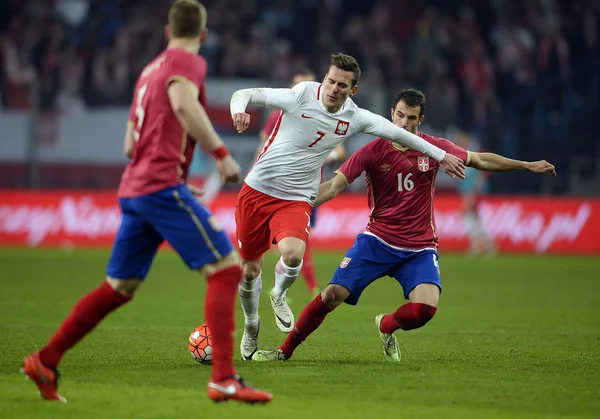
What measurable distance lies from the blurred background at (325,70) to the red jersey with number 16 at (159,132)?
13776 mm

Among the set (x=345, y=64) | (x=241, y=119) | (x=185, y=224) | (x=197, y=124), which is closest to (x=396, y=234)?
(x=345, y=64)

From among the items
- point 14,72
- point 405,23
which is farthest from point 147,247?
point 405,23

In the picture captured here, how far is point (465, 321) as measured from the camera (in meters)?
10.8

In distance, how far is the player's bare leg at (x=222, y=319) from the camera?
561 centimetres

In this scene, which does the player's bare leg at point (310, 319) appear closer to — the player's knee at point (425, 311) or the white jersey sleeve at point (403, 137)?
the player's knee at point (425, 311)

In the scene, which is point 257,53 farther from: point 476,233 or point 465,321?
point 465,321

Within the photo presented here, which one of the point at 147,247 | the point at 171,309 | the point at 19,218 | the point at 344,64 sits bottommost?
the point at 19,218

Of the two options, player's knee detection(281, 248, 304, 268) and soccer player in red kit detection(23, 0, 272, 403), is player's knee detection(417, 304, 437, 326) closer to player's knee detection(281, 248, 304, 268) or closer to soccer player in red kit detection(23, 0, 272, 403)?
player's knee detection(281, 248, 304, 268)

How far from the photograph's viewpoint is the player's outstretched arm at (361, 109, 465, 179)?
7426 mm

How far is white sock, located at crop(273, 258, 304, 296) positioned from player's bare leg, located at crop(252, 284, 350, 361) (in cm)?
30

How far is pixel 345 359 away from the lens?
305 inches

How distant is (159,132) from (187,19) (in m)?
0.68

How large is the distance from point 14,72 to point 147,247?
18528 mm

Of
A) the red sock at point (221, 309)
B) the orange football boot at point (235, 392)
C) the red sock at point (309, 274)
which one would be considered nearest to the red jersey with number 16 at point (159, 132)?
the red sock at point (221, 309)
